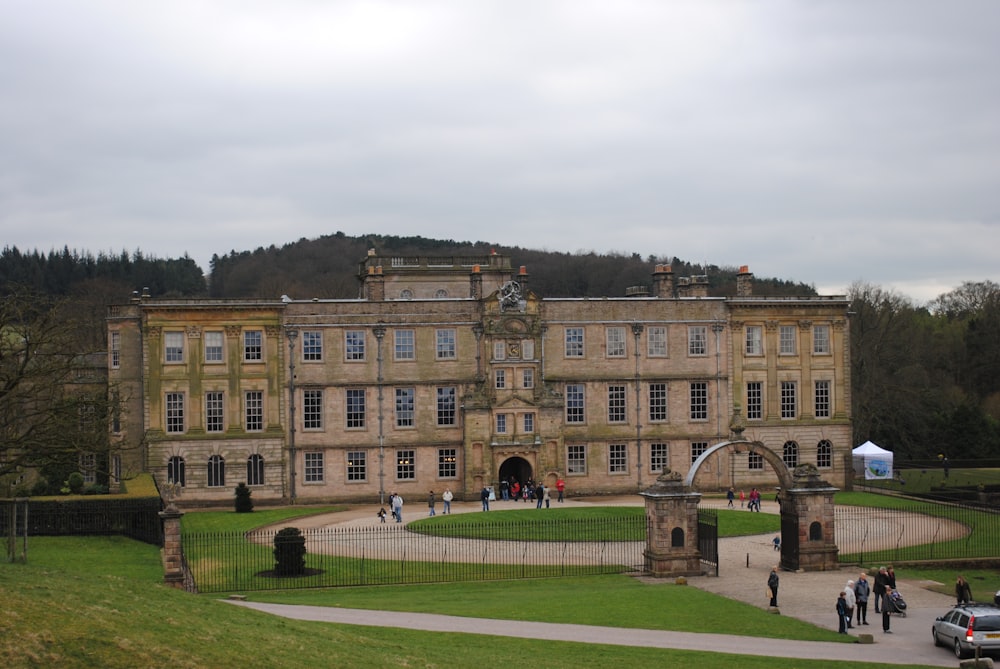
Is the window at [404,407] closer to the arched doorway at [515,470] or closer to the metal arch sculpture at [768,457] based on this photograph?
the arched doorway at [515,470]

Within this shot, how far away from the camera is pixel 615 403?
200ft

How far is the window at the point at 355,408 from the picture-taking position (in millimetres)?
58375

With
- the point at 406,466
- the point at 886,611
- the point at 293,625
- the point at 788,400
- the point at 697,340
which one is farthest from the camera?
the point at 788,400

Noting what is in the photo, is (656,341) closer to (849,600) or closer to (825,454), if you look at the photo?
(825,454)

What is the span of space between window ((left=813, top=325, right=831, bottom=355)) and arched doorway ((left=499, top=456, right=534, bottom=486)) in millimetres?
17935

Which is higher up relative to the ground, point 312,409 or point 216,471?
point 312,409

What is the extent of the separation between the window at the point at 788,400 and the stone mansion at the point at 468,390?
0.08 meters

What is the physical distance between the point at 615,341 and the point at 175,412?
2361 centimetres

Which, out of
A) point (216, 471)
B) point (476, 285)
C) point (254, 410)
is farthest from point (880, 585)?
point (216, 471)

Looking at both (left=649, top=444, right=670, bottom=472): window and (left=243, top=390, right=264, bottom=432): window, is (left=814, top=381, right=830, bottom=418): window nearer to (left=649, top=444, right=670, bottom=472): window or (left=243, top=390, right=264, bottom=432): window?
(left=649, top=444, right=670, bottom=472): window

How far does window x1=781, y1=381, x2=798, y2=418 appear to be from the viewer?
62.4 meters

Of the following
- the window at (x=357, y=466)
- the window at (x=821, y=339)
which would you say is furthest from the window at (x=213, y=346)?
the window at (x=821, y=339)

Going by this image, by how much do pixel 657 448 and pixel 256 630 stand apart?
42.3 metres

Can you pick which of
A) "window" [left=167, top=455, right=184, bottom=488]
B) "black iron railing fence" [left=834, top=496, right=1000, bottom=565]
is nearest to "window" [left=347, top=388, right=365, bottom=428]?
"window" [left=167, top=455, right=184, bottom=488]
